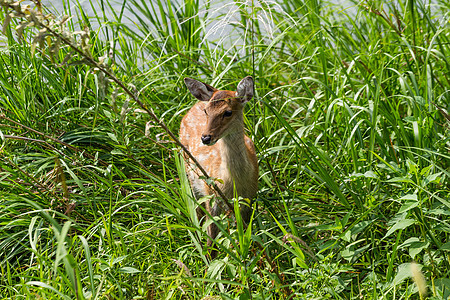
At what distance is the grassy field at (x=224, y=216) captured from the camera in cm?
246

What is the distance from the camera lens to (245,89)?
3377 millimetres

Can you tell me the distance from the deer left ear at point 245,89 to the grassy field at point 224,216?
108mm

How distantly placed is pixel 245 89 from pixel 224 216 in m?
0.99

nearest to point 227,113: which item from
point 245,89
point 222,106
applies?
point 222,106

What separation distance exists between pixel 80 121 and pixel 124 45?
28.3 inches

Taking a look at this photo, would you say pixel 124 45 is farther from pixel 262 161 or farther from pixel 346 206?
pixel 346 206

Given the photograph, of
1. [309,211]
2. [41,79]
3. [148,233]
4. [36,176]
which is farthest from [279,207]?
[41,79]

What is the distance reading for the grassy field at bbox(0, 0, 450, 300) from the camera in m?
2.46

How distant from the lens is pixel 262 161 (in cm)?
374

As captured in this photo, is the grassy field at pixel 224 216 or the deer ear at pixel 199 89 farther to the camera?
the deer ear at pixel 199 89

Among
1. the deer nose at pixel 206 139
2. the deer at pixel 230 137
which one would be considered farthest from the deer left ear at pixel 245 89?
the deer nose at pixel 206 139

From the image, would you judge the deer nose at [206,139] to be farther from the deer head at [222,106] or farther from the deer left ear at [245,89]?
the deer left ear at [245,89]

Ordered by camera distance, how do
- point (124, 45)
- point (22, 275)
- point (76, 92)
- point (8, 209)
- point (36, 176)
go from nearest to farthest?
point (22, 275)
point (8, 209)
point (36, 176)
point (76, 92)
point (124, 45)

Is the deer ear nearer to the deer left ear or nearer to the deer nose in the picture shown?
the deer left ear
